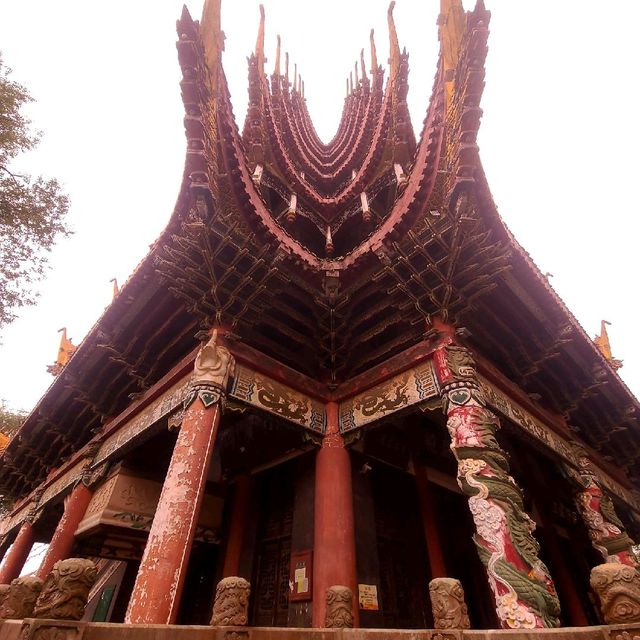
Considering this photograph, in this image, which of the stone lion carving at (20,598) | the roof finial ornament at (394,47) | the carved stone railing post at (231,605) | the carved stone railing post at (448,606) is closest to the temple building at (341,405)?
the carved stone railing post at (448,606)

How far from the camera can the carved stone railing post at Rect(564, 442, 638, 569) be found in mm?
6039

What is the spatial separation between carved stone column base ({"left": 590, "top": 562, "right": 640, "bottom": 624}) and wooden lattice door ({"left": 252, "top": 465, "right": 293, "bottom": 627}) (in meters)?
5.09

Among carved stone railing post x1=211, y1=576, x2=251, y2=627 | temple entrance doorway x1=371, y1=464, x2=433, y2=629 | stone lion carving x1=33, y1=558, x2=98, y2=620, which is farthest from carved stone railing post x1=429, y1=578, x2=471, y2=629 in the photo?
temple entrance doorway x1=371, y1=464, x2=433, y2=629

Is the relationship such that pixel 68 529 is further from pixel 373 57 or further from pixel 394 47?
pixel 373 57

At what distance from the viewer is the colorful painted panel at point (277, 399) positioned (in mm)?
5410

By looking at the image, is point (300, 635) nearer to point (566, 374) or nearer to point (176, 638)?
point (176, 638)

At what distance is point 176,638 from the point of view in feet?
7.84

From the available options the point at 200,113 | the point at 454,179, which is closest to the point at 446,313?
the point at 454,179

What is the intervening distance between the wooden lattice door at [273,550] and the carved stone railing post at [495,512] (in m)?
3.88

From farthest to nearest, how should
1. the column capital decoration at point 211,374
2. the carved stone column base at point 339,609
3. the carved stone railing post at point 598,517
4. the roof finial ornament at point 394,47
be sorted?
the roof finial ornament at point 394,47, the carved stone railing post at point 598,517, the column capital decoration at point 211,374, the carved stone column base at point 339,609

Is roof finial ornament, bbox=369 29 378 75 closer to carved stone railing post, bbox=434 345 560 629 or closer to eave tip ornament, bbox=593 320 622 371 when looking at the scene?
eave tip ornament, bbox=593 320 622 371

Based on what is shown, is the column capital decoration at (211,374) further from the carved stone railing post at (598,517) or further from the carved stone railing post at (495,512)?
the carved stone railing post at (598,517)

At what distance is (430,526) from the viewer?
678 cm

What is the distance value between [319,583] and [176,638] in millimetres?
2910
